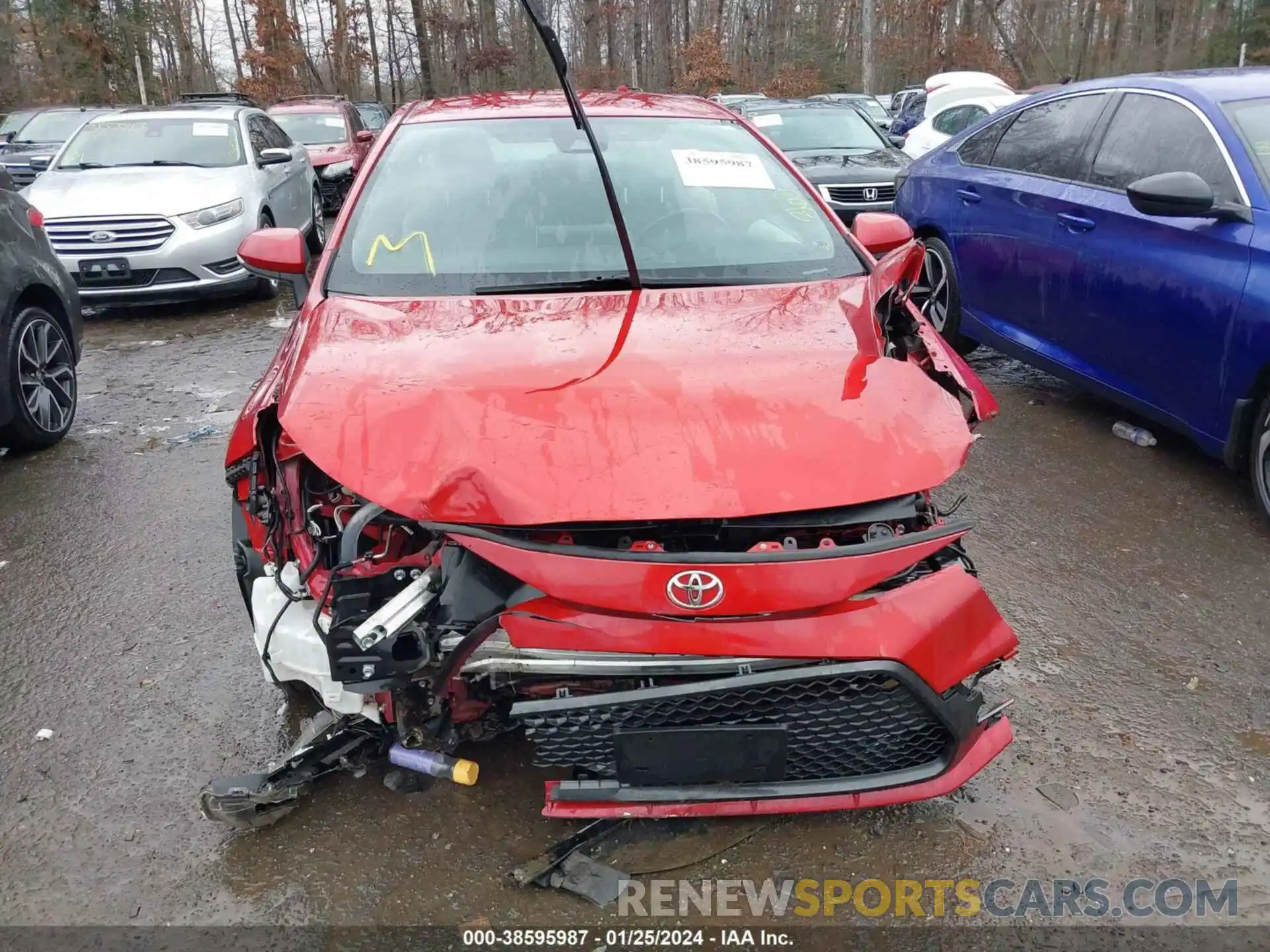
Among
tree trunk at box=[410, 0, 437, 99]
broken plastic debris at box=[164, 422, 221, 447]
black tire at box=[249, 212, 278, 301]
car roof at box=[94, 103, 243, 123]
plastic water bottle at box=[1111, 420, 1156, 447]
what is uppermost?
tree trunk at box=[410, 0, 437, 99]

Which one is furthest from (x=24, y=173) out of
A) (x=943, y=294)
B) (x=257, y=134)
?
(x=943, y=294)

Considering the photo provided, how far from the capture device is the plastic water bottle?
4723 millimetres

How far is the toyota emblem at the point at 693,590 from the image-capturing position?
193 cm

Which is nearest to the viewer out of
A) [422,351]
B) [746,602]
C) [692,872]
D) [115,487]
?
[746,602]

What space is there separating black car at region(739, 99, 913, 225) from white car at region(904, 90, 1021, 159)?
1.18 m

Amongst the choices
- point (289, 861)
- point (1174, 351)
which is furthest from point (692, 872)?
point (1174, 351)

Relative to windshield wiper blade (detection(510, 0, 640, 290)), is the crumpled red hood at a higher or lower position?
lower

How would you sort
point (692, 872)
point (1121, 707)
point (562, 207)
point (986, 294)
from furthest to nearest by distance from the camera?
point (986, 294) → point (562, 207) → point (1121, 707) → point (692, 872)

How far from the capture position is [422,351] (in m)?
2.50

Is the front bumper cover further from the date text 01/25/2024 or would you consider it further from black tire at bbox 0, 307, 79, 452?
black tire at bbox 0, 307, 79, 452

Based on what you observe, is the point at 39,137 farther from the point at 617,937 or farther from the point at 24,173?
the point at 617,937

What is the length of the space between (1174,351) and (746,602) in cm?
305

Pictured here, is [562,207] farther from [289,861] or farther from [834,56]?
[834,56]

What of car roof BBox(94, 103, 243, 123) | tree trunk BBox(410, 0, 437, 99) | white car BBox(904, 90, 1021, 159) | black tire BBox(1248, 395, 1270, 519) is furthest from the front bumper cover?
tree trunk BBox(410, 0, 437, 99)
